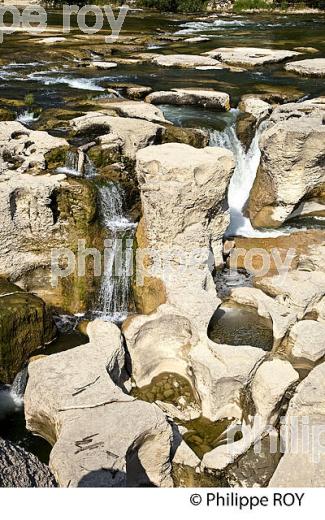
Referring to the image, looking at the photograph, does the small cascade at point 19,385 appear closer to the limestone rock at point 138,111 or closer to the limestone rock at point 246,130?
the limestone rock at point 138,111

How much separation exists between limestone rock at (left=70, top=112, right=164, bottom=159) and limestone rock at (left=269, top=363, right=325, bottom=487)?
233 inches

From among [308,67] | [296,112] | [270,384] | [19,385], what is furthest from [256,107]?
[19,385]

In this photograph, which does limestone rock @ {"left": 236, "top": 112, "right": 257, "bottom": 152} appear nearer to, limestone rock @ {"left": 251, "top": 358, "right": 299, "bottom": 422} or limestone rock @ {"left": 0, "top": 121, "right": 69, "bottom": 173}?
→ limestone rock @ {"left": 0, "top": 121, "right": 69, "bottom": 173}

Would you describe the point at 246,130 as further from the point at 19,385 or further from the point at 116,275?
the point at 19,385

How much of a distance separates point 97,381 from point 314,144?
6.61m

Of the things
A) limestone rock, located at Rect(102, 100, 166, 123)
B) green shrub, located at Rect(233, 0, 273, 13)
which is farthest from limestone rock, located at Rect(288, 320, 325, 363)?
green shrub, located at Rect(233, 0, 273, 13)

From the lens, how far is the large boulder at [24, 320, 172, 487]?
5641 millimetres

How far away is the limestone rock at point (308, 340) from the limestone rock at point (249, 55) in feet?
46.0

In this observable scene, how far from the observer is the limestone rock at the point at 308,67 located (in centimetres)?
1784

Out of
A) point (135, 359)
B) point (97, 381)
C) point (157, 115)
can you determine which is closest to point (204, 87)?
point (157, 115)

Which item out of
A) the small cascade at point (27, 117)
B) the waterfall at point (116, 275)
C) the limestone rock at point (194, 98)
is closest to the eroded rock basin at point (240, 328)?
the waterfall at point (116, 275)

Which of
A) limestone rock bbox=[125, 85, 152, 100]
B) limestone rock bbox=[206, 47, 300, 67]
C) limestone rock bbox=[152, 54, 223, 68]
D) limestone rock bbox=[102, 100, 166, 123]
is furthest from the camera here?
limestone rock bbox=[206, 47, 300, 67]

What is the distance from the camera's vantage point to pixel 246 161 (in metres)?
12.4

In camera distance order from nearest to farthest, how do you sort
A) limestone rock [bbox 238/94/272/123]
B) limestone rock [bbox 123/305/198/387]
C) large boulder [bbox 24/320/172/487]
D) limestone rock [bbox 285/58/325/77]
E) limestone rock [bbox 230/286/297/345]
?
large boulder [bbox 24/320/172/487], limestone rock [bbox 123/305/198/387], limestone rock [bbox 230/286/297/345], limestone rock [bbox 238/94/272/123], limestone rock [bbox 285/58/325/77]
